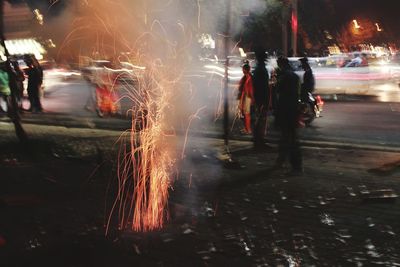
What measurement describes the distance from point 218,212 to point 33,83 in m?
13.1

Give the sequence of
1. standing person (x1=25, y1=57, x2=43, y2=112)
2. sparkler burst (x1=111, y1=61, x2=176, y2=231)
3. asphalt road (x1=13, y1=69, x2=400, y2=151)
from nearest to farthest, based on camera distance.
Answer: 1. sparkler burst (x1=111, y1=61, x2=176, y2=231)
2. asphalt road (x1=13, y1=69, x2=400, y2=151)
3. standing person (x1=25, y1=57, x2=43, y2=112)

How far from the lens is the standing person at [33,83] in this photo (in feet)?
59.9

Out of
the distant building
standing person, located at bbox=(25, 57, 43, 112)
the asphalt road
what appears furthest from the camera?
the distant building

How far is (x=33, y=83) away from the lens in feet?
60.1

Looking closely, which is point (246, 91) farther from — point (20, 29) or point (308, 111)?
point (20, 29)

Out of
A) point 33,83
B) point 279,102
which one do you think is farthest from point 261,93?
point 33,83

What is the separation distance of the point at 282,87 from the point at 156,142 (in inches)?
112

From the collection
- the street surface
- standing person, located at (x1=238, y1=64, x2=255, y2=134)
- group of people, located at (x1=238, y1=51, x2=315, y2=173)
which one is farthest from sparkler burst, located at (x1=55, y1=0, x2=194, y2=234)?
group of people, located at (x1=238, y1=51, x2=315, y2=173)

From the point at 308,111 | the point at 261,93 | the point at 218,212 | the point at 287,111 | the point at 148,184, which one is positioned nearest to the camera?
the point at 218,212

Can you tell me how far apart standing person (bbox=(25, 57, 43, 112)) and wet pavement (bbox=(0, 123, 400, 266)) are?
788 cm

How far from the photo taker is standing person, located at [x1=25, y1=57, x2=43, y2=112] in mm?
18250

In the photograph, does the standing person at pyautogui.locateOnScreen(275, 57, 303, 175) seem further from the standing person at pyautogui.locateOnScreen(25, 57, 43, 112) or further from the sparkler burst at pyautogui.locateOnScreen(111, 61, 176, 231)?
the standing person at pyautogui.locateOnScreen(25, 57, 43, 112)

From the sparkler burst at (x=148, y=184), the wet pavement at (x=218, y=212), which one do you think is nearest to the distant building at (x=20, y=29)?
the wet pavement at (x=218, y=212)

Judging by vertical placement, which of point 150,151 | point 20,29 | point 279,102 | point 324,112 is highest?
point 20,29
